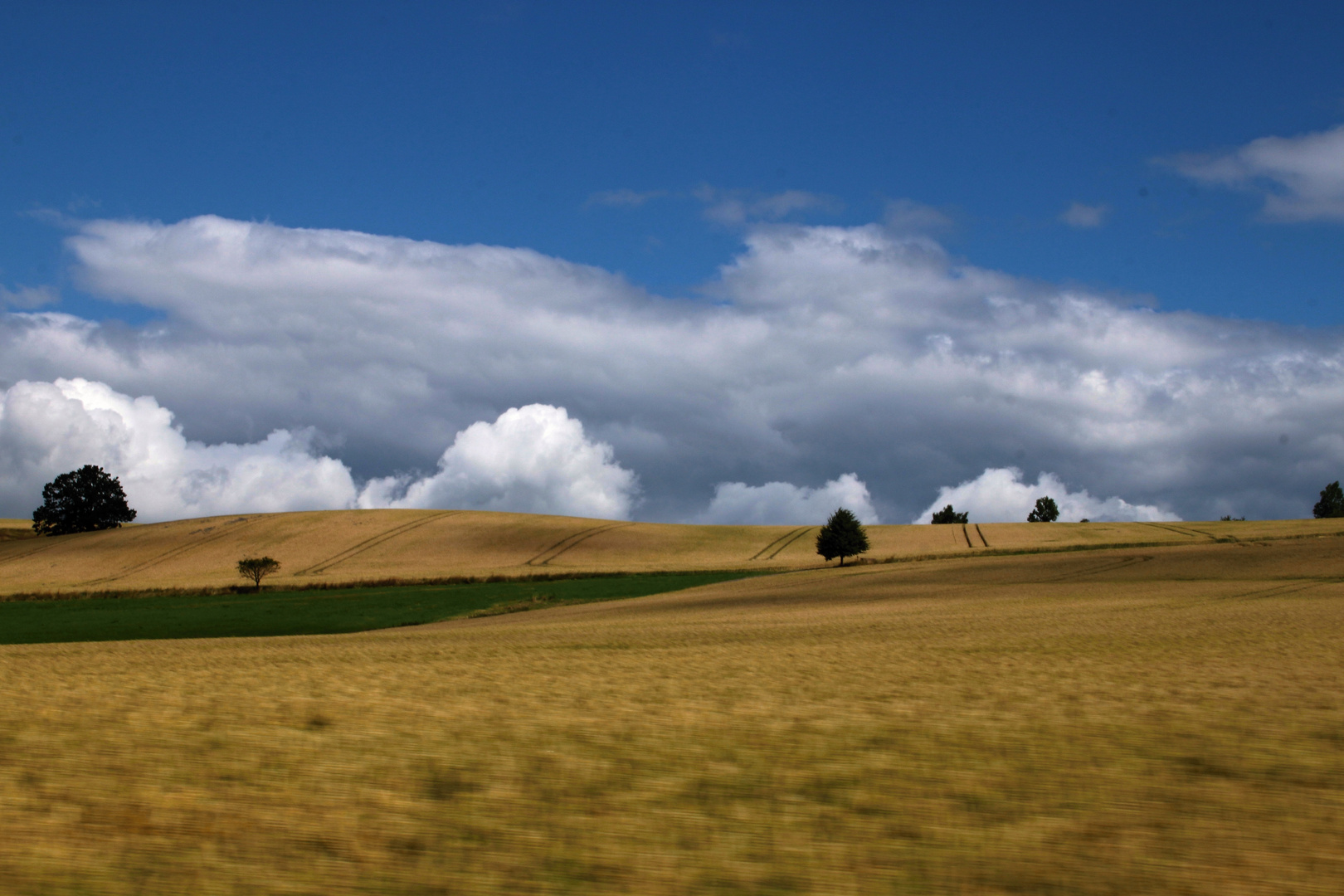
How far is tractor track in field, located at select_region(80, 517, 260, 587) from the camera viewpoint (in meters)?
72.5

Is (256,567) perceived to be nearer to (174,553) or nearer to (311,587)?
(311,587)

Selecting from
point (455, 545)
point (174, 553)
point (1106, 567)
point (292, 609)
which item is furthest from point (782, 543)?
point (174, 553)

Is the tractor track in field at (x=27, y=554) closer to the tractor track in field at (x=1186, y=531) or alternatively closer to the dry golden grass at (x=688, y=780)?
the dry golden grass at (x=688, y=780)

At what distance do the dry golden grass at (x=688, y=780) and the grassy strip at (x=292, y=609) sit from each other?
79.7 ft

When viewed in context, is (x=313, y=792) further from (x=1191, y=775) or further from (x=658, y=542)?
(x=658, y=542)

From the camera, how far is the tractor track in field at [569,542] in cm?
7669

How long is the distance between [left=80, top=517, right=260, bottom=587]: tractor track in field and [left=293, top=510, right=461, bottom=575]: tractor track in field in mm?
14143

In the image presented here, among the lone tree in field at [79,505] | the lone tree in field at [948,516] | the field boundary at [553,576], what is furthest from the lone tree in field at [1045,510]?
the lone tree in field at [79,505]

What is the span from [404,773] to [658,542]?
265 ft

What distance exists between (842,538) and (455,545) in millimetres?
35029

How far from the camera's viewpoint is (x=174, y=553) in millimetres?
85625

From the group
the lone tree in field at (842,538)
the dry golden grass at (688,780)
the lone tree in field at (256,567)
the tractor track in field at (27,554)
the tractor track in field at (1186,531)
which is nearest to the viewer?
the dry golden grass at (688,780)

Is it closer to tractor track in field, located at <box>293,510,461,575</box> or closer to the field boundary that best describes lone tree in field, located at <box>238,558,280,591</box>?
the field boundary

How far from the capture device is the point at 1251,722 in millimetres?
9094
